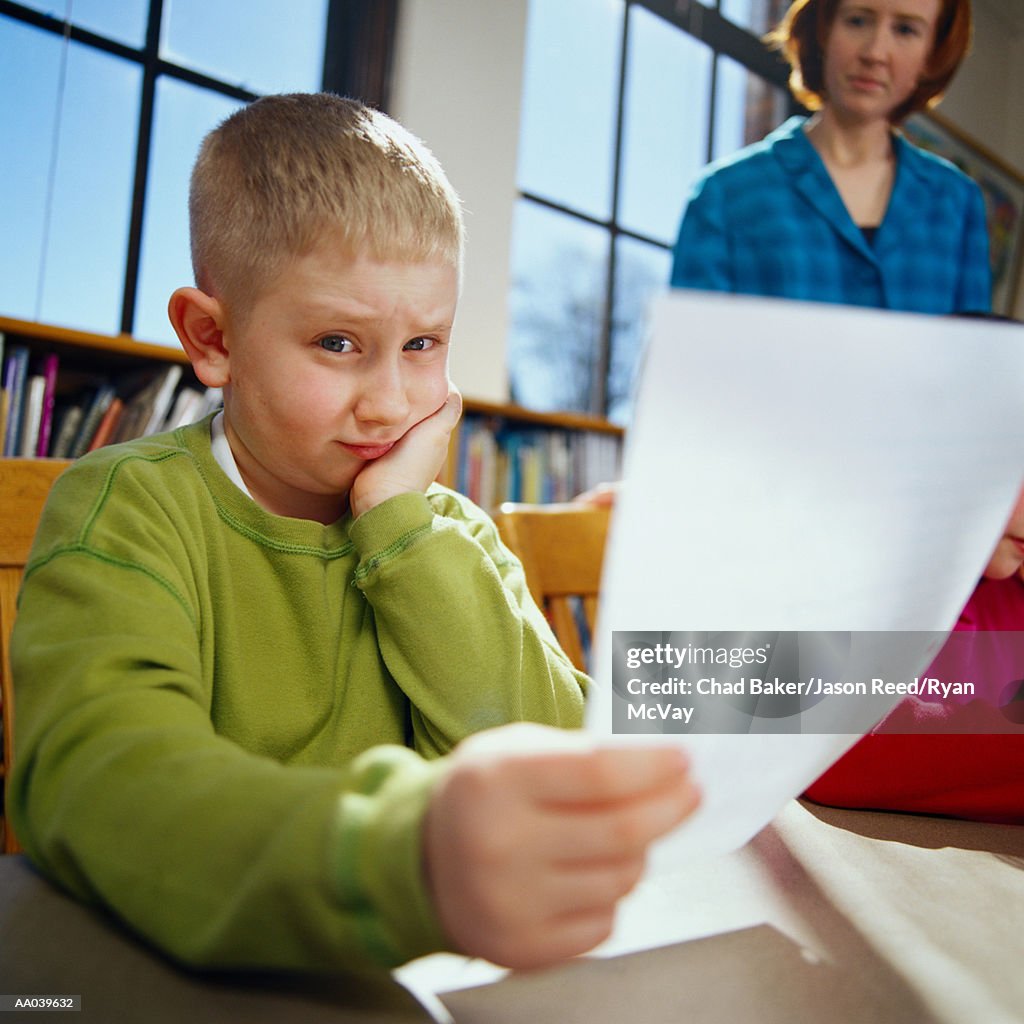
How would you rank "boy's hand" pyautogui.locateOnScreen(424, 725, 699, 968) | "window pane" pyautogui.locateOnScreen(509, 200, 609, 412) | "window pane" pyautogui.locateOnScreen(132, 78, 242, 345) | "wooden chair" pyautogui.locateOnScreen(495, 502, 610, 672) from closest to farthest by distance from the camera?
"boy's hand" pyautogui.locateOnScreen(424, 725, 699, 968)
"wooden chair" pyautogui.locateOnScreen(495, 502, 610, 672)
"window pane" pyautogui.locateOnScreen(132, 78, 242, 345)
"window pane" pyautogui.locateOnScreen(509, 200, 609, 412)

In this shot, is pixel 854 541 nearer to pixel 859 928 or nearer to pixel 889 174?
pixel 859 928

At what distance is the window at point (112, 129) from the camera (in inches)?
86.7

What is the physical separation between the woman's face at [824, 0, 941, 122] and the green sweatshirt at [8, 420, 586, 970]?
1.12m

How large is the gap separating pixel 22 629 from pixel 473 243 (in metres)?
2.80

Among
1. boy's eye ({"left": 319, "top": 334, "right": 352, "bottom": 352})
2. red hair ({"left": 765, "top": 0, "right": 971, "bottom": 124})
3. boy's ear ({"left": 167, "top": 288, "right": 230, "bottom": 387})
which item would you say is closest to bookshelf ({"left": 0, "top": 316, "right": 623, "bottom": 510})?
red hair ({"left": 765, "top": 0, "right": 971, "bottom": 124})

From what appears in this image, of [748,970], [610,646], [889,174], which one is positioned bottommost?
[748,970]

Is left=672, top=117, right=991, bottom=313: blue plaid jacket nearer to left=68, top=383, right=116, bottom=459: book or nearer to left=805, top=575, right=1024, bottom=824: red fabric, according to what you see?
left=805, top=575, right=1024, bottom=824: red fabric

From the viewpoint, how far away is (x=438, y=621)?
553 millimetres

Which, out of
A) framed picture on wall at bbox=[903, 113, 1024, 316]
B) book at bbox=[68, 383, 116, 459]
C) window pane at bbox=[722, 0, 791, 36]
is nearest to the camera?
book at bbox=[68, 383, 116, 459]

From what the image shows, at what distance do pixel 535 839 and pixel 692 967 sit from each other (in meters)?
0.14

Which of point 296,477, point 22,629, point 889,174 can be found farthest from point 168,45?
point 22,629

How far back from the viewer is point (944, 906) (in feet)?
1.27

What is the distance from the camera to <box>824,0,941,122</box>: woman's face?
1.47m

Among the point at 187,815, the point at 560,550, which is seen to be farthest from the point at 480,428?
the point at 187,815
